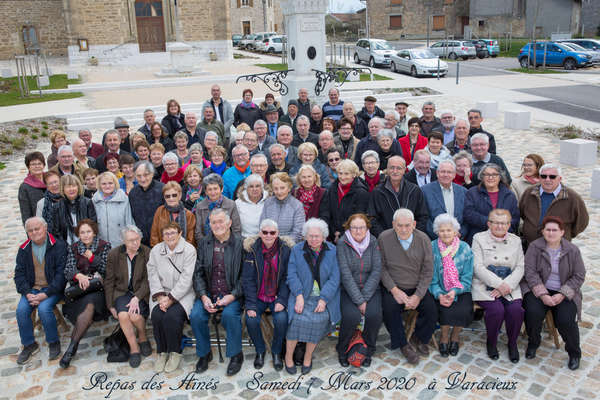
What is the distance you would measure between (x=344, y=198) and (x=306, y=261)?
1045mm

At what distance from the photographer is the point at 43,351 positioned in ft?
16.9

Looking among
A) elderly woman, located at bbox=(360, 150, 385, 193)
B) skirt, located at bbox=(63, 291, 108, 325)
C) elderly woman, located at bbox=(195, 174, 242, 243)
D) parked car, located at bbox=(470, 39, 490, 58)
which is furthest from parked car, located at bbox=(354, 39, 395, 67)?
skirt, located at bbox=(63, 291, 108, 325)

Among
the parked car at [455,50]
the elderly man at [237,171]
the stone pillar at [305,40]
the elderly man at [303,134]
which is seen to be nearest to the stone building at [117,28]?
the parked car at [455,50]

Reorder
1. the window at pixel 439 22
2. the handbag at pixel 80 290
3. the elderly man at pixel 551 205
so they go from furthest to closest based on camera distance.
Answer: the window at pixel 439 22
the elderly man at pixel 551 205
the handbag at pixel 80 290

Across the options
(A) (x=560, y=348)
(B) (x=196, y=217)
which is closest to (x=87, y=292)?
(B) (x=196, y=217)

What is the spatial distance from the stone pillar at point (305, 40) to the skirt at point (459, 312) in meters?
9.27

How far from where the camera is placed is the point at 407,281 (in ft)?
16.1

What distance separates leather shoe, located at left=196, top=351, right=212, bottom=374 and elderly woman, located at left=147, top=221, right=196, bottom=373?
22cm

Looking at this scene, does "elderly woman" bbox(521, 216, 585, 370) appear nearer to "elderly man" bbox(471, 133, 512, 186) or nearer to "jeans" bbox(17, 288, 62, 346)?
"elderly man" bbox(471, 133, 512, 186)

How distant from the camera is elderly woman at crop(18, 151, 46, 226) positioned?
628 cm

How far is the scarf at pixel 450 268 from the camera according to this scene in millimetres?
4852

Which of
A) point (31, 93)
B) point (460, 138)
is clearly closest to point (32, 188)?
point (460, 138)

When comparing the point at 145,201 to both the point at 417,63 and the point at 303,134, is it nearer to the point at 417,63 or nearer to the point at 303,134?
the point at 303,134

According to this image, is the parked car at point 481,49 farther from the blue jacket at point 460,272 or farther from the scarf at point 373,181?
the blue jacket at point 460,272
